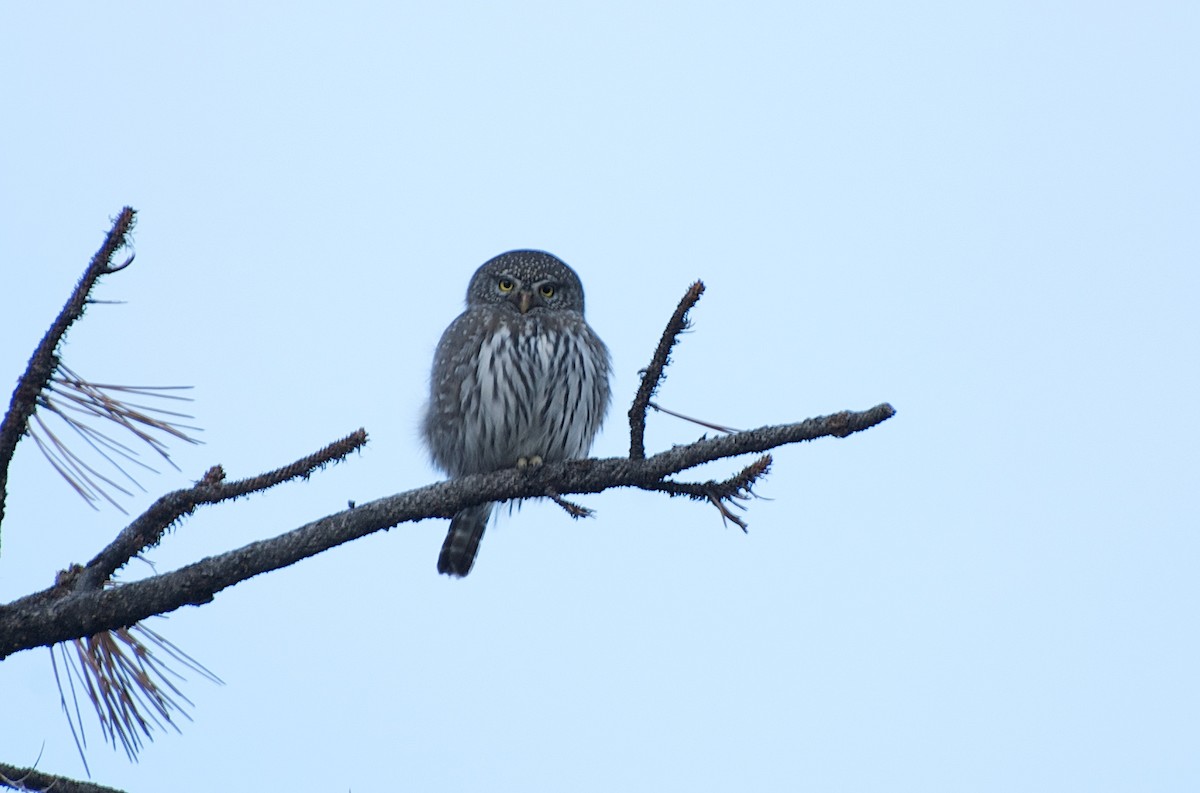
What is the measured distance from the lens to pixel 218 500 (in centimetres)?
234

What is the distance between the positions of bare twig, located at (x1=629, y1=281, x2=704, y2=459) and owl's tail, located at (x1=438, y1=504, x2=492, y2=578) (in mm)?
2675

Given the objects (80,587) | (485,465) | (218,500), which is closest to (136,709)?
(80,587)

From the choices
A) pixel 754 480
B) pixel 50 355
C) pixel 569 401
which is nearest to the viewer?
pixel 50 355

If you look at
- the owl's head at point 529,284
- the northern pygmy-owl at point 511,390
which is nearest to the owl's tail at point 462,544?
the northern pygmy-owl at point 511,390

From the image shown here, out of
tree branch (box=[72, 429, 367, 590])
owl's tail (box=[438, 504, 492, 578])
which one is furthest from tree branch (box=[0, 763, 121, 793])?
owl's tail (box=[438, 504, 492, 578])

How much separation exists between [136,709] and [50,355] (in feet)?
3.08

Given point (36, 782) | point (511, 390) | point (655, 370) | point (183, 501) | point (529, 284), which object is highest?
point (529, 284)

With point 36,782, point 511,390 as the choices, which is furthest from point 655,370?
Answer: point 511,390

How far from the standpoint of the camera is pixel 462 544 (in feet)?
17.6

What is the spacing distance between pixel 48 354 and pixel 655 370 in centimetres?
113

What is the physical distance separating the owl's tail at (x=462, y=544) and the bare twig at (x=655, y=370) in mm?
2675

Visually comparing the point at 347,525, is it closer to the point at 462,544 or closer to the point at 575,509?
the point at 575,509

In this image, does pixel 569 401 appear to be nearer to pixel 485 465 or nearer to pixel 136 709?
pixel 485 465

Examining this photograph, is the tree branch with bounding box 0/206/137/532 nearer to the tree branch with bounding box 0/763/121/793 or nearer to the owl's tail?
the tree branch with bounding box 0/763/121/793
